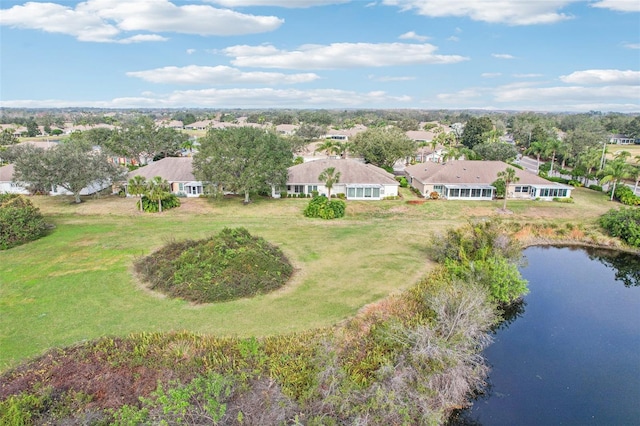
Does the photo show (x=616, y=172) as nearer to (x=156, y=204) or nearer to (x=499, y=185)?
(x=499, y=185)

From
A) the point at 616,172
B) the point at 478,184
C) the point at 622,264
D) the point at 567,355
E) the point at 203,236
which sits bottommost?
the point at 567,355

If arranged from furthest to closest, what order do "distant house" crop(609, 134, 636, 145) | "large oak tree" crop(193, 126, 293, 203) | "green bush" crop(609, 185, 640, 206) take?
"distant house" crop(609, 134, 636, 145) < "green bush" crop(609, 185, 640, 206) < "large oak tree" crop(193, 126, 293, 203)

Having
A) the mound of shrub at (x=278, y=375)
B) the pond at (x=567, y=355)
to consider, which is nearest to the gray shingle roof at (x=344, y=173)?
the pond at (x=567, y=355)

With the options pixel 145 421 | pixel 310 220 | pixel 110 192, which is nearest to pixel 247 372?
pixel 145 421

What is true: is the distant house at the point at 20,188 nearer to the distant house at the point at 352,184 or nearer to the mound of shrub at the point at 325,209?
the distant house at the point at 352,184

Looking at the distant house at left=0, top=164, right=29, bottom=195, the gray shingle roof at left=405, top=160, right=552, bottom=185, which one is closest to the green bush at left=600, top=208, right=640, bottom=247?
the gray shingle roof at left=405, top=160, right=552, bottom=185

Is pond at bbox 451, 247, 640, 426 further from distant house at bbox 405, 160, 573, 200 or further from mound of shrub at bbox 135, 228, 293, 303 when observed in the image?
distant house at bbox 405, 160, 573, 200

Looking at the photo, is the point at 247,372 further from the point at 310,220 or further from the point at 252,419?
the point at 310,220

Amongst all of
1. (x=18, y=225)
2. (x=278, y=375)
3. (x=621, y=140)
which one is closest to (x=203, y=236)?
(x=18, y=225)
